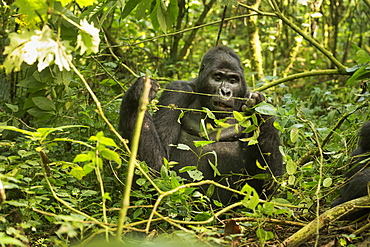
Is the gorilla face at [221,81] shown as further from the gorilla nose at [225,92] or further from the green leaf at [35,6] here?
the green leaf at [35,6]

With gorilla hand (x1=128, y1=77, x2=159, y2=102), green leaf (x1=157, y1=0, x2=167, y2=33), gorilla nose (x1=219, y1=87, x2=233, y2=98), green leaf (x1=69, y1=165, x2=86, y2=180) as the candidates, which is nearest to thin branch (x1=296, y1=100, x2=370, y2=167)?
gorilla nose (x1=219, y1=87, x2=233, y2=98)

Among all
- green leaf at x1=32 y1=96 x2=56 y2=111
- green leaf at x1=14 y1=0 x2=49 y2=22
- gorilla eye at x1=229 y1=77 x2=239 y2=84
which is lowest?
green leaf at x1=32 y1=96 x2=56 y2=111

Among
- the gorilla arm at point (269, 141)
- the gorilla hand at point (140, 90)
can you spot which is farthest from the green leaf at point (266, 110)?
the gorilla hand at point (140, 90)

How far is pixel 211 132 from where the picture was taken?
166 inches

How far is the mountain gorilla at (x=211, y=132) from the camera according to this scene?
12.9 feet

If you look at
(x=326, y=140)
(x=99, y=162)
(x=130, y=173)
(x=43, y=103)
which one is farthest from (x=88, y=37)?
(x=326, y=140)

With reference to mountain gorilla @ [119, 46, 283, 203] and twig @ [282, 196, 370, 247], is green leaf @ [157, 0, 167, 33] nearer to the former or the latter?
mountain gorilla @ [119, 46, 283, 203]

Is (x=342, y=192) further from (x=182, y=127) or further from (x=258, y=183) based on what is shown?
(x=182, y=127)

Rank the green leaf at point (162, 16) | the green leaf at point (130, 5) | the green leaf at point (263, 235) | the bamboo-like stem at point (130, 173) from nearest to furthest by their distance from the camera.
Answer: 1. the bamboo-like stem at point (130, 173)
2. the green leaf at point (263, 235)
3. the green leaf at point (130, 5)
4. the green leaf at point (162, 16)

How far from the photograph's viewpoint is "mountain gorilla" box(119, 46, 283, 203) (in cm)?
394

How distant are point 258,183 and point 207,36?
709cm

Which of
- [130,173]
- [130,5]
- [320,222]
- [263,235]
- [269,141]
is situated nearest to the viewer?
[130,173]

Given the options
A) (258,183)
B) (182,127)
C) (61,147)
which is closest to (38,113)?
(61,147)

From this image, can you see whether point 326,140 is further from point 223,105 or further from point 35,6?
point 35,6
